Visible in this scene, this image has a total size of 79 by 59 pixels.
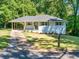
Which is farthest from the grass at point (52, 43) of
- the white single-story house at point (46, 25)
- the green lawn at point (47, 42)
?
the white single-story house at point (46, 25)

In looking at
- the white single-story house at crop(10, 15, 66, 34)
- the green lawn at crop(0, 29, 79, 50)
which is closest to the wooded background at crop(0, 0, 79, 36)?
the white single-story house at crop(10, 15, 66, 34)

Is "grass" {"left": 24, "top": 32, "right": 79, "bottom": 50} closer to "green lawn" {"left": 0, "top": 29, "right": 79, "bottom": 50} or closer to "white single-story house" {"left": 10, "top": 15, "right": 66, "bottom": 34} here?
"green lawn" {"left": 0, "top": 29, "right": 79, "bottom": 50}

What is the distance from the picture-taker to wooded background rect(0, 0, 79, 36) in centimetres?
4942

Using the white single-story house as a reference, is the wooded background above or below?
above

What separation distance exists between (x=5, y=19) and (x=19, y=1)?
774 cm

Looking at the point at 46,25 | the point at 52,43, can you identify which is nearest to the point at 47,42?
the point at 52,43

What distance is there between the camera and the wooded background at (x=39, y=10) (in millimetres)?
49419

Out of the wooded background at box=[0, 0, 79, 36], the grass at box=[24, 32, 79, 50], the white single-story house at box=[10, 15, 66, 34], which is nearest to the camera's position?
the grass at box=[24, 32, 79, 50]

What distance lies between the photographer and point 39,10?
65125 millimetres

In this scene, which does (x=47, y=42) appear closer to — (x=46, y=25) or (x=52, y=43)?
(x=52, y=43)

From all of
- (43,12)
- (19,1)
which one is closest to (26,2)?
(19,1)

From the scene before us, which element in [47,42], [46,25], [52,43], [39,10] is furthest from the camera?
[39,10]

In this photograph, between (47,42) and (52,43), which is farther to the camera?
(47,42)

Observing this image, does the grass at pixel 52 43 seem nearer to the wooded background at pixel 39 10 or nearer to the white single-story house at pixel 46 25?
the white single-story house at pixel 46 25
